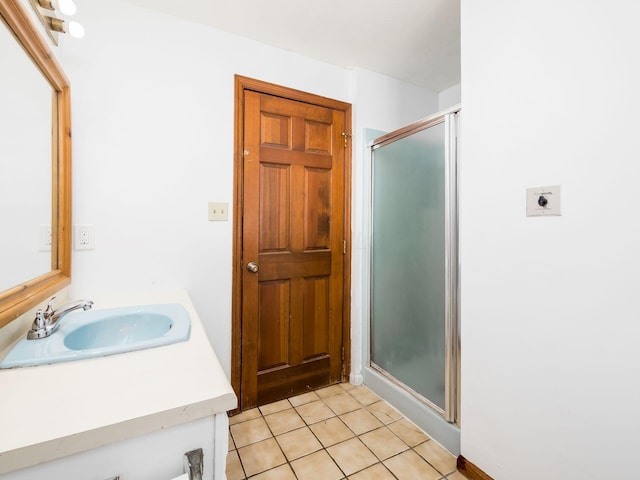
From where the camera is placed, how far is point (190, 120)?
166cm

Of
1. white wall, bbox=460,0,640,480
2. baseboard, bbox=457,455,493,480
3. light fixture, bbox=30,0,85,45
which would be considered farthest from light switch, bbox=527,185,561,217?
light fixture, bbox=30,0,85,45

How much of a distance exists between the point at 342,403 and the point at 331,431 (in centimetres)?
29

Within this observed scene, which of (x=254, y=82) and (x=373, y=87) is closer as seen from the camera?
(x=254, y=82)

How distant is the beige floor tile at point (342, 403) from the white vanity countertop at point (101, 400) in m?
1.31

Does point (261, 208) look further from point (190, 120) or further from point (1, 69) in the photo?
point (1, 69)

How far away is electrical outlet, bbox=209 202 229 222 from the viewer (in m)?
1.72

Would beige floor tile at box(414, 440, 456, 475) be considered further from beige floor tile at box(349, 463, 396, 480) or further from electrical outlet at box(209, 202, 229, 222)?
electrical outlet at box(209, 202, 229, 222)

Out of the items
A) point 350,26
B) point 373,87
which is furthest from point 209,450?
point 373,87

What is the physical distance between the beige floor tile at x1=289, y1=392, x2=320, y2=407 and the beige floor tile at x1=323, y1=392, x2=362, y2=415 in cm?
8

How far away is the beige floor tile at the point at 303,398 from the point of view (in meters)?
1.89

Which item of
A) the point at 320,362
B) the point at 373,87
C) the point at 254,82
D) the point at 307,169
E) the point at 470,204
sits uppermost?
the point at 373,87

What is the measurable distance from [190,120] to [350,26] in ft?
3.51

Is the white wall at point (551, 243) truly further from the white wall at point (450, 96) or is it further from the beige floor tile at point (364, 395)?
the white wall at point (450, 96)

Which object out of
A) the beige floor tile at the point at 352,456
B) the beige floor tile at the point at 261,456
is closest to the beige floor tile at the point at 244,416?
the beige floor tile at the point at 261,456
